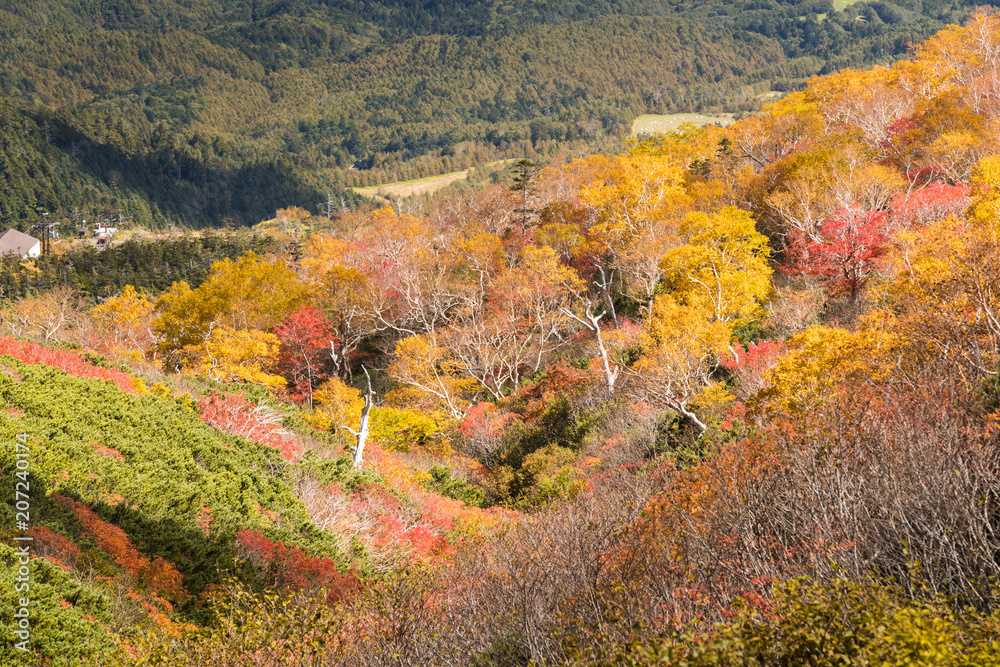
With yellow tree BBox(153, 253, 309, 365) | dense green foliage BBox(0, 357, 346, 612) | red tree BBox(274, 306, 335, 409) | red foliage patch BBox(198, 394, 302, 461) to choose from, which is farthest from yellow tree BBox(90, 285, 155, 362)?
dense green foliage BBox(0, 357, 346, 612)

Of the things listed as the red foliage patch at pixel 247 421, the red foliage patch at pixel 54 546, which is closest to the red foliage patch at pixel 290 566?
the red foliage patch at pixel 54 546

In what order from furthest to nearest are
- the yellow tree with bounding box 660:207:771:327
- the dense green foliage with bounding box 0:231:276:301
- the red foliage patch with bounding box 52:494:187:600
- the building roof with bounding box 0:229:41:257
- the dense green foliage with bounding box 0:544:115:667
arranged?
1. the building roof with bounding box 0:229:41:257
2. the dense green foliage with bounding box 0:231:276:301
3. the yellow tree with bounding box 660:207:771:327
4. the red foliage patch with bounding box 52:494:187:600
5. the dense green foliage with bounding box 0:544:115:667

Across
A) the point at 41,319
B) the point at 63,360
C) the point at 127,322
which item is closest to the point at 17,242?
the point at 41,319

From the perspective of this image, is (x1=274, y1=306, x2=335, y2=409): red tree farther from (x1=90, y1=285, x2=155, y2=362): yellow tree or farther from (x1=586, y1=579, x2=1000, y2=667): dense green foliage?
(x1=586, y1=579, x2=1000, y2=667): dense green foliage

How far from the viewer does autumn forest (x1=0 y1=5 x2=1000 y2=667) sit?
25.0ft

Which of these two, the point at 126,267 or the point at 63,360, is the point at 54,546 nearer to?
the point at 63,360

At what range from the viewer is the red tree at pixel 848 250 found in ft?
97.0

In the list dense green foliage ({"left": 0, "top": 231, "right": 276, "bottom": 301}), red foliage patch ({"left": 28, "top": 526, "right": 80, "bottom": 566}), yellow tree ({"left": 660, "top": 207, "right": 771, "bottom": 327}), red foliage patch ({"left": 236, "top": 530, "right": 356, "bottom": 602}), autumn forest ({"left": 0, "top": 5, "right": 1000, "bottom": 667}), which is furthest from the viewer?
dense green foliage ({"left": 0, "top": 231, "right": 276, "bottom": 301})

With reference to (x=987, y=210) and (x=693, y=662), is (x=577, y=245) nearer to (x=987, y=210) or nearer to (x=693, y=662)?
(x=987, y=210)

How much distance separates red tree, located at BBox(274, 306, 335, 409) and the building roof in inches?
5238

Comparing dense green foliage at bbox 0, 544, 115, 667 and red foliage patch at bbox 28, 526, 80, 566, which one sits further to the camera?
red foliage patch at bbox 28, 526, 80, 566

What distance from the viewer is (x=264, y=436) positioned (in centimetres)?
2011

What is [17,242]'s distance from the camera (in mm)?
142250

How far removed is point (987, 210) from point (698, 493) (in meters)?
19.4
